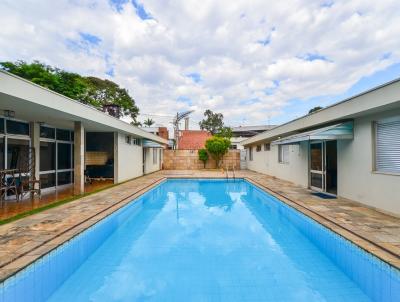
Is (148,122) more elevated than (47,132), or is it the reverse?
(148,122)

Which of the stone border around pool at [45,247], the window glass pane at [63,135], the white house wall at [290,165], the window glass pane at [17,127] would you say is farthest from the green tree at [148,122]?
the stone border around pool at [45,247]

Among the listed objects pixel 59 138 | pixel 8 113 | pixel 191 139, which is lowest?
pixel 59 138

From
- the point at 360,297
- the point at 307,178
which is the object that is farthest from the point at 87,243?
the point at 307,178

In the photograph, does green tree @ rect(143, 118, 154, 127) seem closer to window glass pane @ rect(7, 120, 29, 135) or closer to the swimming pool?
window glass pane @ rect(7, 120, 29, 135)

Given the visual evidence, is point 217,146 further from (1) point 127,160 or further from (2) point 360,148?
(2) point 360,148

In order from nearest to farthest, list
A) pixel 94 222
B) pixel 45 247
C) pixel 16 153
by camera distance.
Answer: pixel 45 247
pixel 94 222
pixel 16 153

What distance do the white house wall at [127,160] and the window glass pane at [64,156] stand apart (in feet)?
7.99

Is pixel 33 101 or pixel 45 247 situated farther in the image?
pixel 33 101

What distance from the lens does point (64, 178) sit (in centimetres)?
1185

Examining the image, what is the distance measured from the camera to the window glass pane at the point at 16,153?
825 centimetres

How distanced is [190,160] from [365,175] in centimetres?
1933

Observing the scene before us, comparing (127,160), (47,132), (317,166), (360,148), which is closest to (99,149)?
(127,160)

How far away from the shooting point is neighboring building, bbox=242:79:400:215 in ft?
20.3

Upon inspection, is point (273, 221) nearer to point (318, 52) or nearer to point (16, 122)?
point (16, 122)
